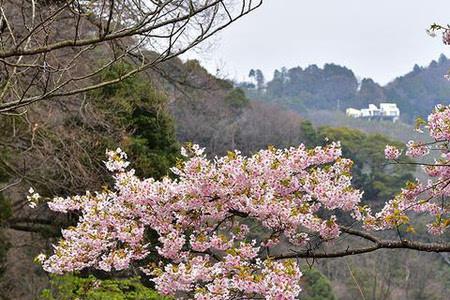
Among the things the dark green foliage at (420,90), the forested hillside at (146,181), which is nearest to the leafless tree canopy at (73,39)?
the forested hillside at (146,181)

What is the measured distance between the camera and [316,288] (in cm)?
1805

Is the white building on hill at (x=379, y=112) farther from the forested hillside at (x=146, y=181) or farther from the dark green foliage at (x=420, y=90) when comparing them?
the forested hillside at (x=146, y=181)

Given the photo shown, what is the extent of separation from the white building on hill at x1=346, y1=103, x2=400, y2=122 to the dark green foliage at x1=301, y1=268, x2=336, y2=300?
4153 cm

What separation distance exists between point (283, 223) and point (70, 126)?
4.63 meters

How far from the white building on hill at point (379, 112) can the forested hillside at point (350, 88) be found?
1.30 meters

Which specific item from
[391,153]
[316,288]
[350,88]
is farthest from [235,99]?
[350,88]

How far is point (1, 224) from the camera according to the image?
339 inches

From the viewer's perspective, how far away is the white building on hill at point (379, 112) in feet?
194

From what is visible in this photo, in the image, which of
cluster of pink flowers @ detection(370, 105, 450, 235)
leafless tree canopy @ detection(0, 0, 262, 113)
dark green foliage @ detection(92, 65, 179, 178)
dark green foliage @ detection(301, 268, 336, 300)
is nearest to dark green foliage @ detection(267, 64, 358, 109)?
dark green foliage @ detection(301, 268, 336, 300)

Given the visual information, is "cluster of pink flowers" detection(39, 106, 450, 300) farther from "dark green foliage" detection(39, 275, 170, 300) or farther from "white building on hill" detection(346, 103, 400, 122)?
"white building on hill" detection(346, 103, 400, 122)

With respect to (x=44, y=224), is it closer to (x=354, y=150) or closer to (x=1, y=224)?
(x=1, y=224)

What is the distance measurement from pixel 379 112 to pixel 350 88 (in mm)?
10364

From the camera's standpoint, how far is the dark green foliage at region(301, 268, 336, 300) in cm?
1802

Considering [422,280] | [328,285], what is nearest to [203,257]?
[328,285]
